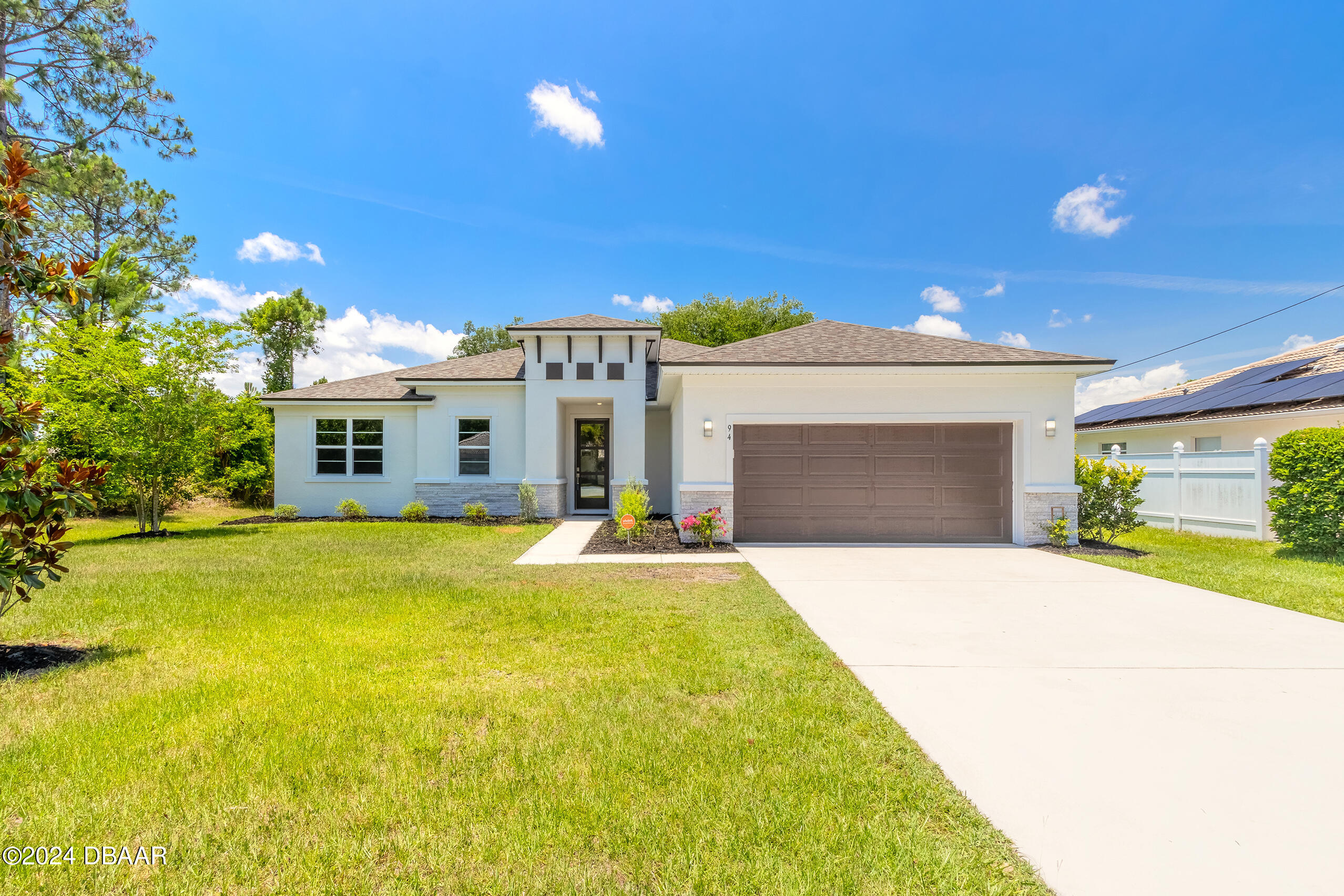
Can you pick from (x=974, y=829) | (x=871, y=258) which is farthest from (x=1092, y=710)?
(x=871, y=258)

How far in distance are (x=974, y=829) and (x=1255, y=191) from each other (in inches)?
970

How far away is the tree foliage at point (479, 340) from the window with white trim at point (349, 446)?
27309mm

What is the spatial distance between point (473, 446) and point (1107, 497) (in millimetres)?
14553

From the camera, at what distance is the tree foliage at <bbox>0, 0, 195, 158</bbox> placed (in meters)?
13.8

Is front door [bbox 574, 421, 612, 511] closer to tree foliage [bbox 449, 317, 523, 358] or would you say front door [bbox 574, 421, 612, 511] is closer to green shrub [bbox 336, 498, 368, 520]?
green shrub [bbox 336, 498, 368, 520]

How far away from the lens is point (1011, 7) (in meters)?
11.1

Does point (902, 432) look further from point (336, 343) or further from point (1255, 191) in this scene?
point (336, 343)

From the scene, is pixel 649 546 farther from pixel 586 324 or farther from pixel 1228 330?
pixel 1228 330

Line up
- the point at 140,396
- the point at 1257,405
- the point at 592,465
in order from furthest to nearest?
1. the point at 592,465
2. the point at 1257,405
3. the point at 140,396

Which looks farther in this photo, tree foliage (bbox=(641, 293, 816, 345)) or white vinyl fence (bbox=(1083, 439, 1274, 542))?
tree foliage (bbox=(641, 293, 816, 345))

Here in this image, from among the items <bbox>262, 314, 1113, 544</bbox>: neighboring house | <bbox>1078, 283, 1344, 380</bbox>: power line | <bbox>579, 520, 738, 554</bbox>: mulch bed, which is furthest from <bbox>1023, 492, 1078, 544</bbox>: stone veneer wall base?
<bbox>1078, 283, 1344, 380</bbox>: power line

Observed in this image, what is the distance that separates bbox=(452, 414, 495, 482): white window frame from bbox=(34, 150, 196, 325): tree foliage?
792 cm

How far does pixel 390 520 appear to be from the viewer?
Answer: 15.0 meters

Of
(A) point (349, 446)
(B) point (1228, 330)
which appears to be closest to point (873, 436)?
(A) point (349, 446)
